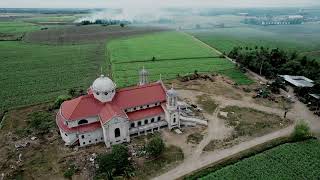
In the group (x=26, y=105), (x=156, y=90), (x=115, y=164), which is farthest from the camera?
(x=26, y=105)

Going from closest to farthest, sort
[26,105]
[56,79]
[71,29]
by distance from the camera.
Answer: [26,105]
[56,79]
[71,29]

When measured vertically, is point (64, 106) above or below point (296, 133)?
above

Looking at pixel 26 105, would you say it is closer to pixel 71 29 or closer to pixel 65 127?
pixel 65 127

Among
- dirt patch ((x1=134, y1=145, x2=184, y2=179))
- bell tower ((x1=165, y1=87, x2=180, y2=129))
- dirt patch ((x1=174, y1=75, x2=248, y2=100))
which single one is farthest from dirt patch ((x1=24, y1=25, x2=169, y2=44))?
dirt patch ((x1=134, y1=145, x2=184, y2=179))

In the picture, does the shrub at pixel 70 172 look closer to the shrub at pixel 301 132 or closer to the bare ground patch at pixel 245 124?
the bare ground patch at pixel 245 124

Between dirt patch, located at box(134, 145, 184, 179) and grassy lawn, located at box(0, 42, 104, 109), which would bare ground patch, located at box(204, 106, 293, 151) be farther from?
grassy lawn, located at box(0, 42, 104, 109)

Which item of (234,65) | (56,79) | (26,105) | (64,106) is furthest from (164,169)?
(234,65)

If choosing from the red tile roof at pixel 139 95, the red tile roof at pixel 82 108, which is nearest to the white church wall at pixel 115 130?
the red tile roof at pixel 82 108
